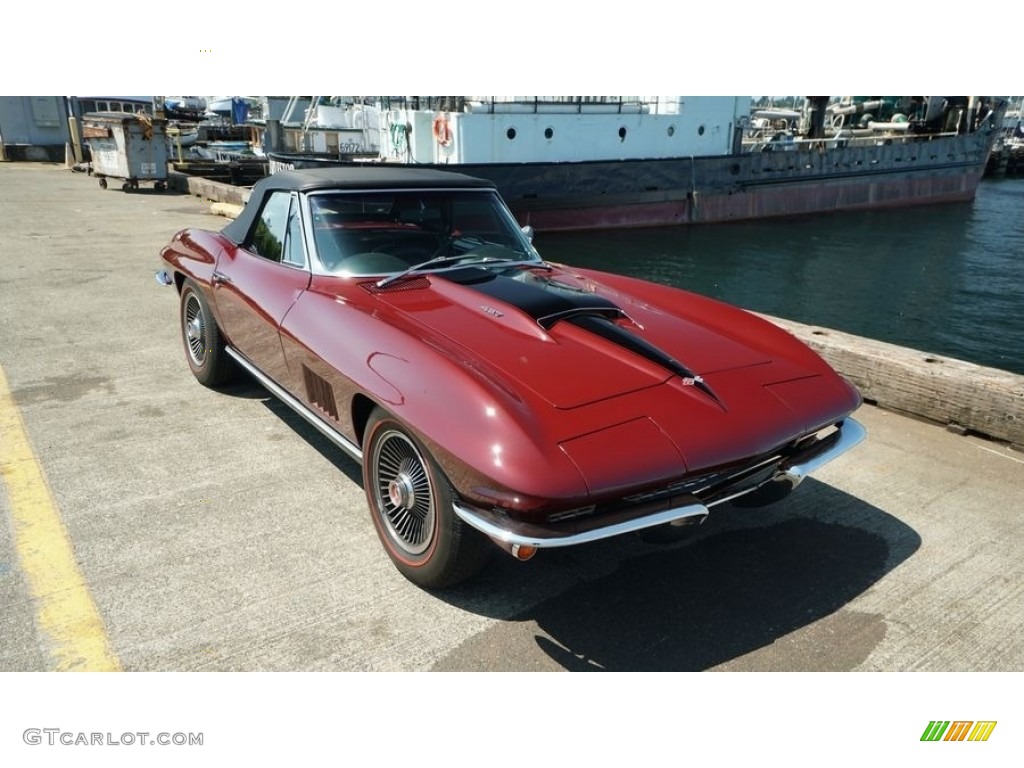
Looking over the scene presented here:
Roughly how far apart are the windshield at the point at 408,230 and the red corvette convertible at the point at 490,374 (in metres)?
0.01

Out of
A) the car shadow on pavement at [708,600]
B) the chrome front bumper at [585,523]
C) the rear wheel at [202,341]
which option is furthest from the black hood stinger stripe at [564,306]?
the rear wheel at [202,341]

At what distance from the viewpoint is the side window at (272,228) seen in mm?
4133

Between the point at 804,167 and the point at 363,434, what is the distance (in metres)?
28.6

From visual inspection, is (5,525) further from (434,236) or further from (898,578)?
(898,578)

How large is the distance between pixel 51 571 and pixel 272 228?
2162mm

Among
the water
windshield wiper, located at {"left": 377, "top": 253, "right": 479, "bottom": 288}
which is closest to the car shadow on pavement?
windshield wiper, located at {"left": 377, "top": 253, "right": 479, "bottom": 288}

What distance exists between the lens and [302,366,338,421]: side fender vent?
3.31 meters

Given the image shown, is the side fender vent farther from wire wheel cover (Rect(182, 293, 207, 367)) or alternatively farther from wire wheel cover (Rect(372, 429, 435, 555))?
wire wheel cover (Rect(182, 293, 207, 367))

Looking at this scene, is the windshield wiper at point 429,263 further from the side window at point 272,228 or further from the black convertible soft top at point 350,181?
the side window at point 272,228

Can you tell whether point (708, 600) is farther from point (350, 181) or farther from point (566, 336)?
point (350, 181)

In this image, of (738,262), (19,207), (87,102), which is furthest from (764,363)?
(87,102)

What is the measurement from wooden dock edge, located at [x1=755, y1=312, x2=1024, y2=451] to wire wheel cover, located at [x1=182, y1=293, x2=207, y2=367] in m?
4.21

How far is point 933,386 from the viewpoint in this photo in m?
4.61
